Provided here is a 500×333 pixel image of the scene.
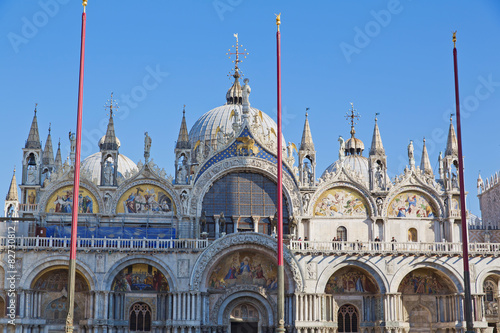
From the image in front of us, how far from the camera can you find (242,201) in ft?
178

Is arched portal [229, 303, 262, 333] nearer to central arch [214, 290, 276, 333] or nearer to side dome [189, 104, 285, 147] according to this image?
central arch [214, 290, 276, 333]

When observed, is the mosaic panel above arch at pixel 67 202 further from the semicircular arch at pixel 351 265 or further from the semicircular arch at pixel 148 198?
the semicircular arch at pixel 351 265

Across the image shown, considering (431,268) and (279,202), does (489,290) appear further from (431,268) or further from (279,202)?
(279,202)

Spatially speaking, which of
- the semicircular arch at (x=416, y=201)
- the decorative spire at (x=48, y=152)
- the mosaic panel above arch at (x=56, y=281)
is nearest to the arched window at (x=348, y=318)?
the semicircular arch at (x=416, y=201)

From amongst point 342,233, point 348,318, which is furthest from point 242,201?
point 348,318

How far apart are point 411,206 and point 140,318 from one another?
18679 millimetres

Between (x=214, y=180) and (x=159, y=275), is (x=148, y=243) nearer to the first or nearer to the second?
(x=159, y=275)

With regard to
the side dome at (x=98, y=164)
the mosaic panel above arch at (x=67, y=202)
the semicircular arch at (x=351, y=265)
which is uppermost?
the side dome at (x=98, y=164)

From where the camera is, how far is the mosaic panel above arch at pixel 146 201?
175ft

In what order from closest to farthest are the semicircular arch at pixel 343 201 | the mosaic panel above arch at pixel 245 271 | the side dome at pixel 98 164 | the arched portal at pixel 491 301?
the mosaic panel above arch at pixel 245 271 < the semicircular arch at pixel 343 201 < the arched portal at pixel 491 301 < the side dome at pixel 98 164

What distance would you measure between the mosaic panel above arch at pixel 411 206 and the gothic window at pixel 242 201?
7091 millimetres

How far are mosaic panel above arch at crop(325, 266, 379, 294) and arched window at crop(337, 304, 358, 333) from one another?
108 cm

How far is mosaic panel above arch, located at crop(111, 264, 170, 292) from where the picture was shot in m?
51.1

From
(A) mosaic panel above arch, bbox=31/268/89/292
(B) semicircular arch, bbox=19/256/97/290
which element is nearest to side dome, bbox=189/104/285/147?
(A) mosaic panel above arch, bbox=31/268/89/292
